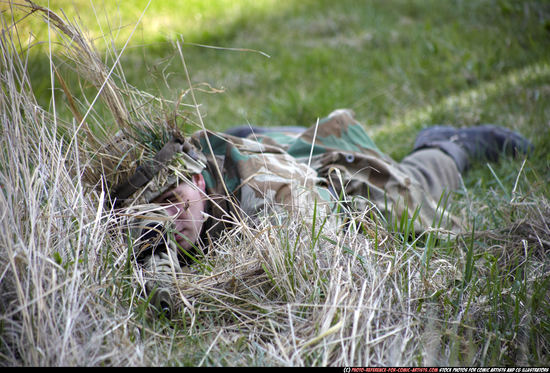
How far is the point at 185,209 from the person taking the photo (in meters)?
1.55

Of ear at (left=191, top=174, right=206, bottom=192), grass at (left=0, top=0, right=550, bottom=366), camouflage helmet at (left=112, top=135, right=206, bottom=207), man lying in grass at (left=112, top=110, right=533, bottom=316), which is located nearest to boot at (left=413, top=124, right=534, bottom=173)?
man lying in grass at (left=112, top=110, right=533, bottom=316)

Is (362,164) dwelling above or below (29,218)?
below

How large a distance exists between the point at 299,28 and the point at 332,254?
4387mm

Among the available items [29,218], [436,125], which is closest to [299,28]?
[436,125]

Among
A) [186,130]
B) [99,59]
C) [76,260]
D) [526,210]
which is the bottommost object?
[526,210]

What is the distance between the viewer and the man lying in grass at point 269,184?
59.1 inches

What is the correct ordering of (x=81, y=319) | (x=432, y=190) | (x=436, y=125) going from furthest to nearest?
(x=436, y=125), (x=432, y=190), (x=81, y=319)

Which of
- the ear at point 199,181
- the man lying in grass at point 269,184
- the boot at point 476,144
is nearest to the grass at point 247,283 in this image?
the man lying in grass at point 269,184

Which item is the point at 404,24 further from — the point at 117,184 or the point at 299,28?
the point at 117,184

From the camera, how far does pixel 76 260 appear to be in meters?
1.15

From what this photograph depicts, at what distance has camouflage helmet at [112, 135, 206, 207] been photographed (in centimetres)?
154

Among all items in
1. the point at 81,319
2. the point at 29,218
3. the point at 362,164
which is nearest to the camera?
the point at 81,319

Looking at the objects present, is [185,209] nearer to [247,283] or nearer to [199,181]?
[199,181]

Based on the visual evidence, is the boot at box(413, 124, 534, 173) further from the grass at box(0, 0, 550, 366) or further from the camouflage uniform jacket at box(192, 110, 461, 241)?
the grass at box(0, 0, 550, 366)
